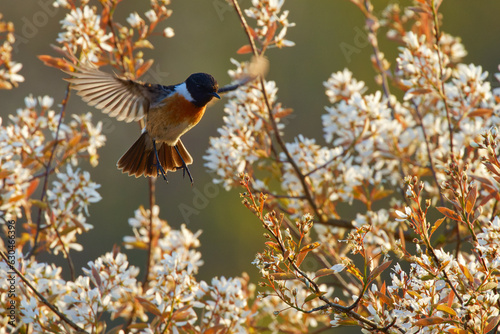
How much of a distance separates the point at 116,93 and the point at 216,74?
226 inches

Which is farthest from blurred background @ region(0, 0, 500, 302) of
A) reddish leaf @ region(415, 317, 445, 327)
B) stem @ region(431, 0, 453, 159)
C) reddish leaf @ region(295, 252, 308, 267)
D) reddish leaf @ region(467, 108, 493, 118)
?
reddish leaf @ region(415, 317, 445, 327)

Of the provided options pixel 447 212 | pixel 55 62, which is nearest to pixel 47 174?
pixel 55 62

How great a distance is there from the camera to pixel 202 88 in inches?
97.6

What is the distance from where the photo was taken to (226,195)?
7.79 metres

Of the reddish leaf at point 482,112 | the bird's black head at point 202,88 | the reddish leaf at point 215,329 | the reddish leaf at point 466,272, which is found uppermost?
the bird's black head at point 202,88

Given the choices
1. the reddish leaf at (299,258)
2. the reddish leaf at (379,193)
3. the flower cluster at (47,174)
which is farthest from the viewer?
the reddish leaf at (379,193)

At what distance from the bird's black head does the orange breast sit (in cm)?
5

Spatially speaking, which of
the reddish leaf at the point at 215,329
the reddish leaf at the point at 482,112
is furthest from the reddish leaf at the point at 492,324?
the reddish leaf at the point at 482,112

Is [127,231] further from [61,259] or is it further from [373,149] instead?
[373,149]

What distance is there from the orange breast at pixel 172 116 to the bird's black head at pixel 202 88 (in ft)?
0.16

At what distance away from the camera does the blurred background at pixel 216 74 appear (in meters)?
6.68

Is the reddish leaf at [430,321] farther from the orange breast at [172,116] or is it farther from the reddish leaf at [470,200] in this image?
the orange breast at [172,116]

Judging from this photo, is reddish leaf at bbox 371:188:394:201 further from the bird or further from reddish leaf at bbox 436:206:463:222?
reddish leaf at bbox 436:206:463:222

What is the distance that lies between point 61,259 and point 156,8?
13.3ft
